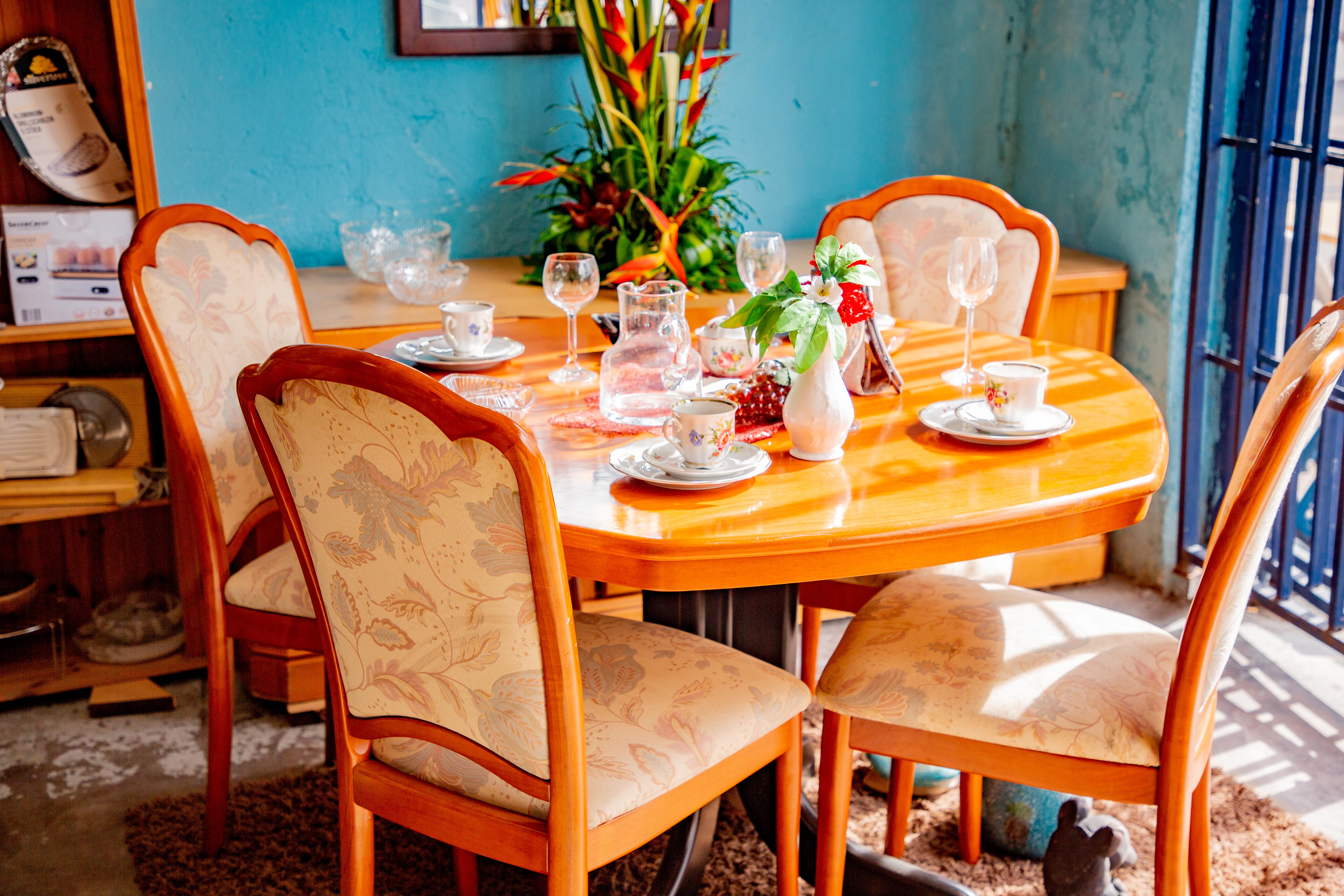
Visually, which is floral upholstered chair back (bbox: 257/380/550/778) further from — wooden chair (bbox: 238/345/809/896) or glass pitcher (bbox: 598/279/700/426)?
glass pitcher (bbox: 598/279/700/426)

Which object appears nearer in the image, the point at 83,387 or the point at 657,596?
the point at 657,596

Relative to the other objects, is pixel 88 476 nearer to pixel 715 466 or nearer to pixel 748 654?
pixel 748 654

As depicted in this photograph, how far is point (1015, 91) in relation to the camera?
3.28 metres

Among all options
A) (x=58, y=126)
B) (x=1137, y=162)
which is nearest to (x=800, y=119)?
(x=1137, y=162)

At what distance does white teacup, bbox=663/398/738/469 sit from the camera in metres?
1.37

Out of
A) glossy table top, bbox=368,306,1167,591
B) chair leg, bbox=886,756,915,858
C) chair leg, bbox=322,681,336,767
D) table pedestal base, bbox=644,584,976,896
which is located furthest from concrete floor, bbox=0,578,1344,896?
glossy table top, bbox=368,306,1167,591

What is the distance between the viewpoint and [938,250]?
7.89 ft

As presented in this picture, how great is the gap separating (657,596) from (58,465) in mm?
1420

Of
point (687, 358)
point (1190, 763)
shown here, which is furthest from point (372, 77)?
point (1190, 763)

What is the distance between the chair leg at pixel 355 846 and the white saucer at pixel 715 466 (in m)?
0.53

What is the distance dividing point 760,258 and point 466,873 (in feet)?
3.53

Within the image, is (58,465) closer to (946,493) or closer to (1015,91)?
(946,493)

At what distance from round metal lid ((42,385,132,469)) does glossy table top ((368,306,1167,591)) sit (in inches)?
49.3

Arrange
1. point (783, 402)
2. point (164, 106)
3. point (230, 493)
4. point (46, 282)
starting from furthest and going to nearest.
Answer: point (164, 106)
point (46, 282)
point (230, 493)
point (783, 402)
